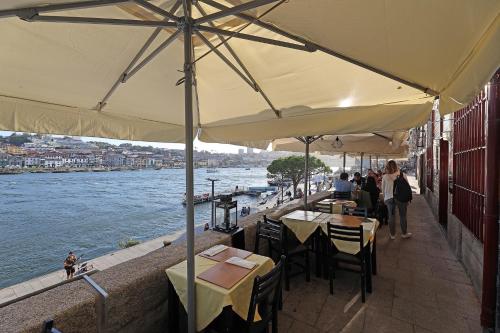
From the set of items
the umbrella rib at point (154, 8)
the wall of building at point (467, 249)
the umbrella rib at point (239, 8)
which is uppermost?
the umbrella rib at point (154, 8)

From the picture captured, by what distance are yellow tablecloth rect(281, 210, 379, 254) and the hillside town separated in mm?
65572

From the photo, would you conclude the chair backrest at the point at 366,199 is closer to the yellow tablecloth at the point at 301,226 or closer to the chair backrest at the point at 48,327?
the yellow tablecloth at the point at 301,226

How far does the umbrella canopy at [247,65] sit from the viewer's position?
4.58 feet

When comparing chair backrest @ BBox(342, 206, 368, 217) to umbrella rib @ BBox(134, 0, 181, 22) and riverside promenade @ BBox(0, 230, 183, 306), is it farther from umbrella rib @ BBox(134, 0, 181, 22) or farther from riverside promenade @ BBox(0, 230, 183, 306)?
riverside promenade @ BBox(0, 230, 183, 306)

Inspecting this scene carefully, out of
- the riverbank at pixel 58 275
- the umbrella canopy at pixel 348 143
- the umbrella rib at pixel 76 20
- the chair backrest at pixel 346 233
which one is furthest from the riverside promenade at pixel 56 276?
the umbrella rib at pixel 76 20

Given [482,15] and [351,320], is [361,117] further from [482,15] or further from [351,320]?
[351,320]

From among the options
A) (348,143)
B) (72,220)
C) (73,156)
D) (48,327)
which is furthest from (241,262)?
(73,156)

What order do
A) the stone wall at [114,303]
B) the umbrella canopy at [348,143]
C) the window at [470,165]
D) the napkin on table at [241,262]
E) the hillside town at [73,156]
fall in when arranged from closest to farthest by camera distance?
the stone wall at [114,303]
the napkin on table at [241,262]
the window at [470,165]
the umbrella canopy at [348,143]
the hillside town at [73,156]

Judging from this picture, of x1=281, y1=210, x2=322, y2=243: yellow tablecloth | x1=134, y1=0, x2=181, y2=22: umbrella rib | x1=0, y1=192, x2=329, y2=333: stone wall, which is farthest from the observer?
x1=281, y1=210, x2=322, y2=243: yellow tablecloth

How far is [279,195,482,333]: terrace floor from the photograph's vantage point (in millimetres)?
2668

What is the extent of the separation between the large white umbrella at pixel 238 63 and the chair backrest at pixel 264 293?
0.46 m

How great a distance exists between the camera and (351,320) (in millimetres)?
2738

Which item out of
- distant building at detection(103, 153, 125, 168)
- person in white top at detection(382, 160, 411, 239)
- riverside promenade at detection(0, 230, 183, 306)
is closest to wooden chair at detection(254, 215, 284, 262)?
person in white top at detection(382, 160, 411, 239)

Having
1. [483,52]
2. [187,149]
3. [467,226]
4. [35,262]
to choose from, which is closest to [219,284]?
[187,149]
